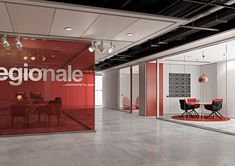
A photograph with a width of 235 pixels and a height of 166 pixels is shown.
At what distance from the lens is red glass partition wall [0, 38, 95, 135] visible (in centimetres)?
650

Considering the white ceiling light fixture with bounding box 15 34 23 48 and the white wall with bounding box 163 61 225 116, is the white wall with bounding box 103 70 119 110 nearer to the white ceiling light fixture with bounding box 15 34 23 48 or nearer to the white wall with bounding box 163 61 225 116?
the white wall with bounding box 163 61 225 116

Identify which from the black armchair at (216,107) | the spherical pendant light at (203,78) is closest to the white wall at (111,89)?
the spherical pendant light at (203,78)

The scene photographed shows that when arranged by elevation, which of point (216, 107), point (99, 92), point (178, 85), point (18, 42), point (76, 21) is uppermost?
point (76, 21)

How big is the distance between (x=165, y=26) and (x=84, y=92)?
3.30 metres

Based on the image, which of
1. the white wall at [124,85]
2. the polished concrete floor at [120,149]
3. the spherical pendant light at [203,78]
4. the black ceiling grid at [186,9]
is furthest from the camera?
the white wall at [124,85]

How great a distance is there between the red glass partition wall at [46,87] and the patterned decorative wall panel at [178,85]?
522 cm

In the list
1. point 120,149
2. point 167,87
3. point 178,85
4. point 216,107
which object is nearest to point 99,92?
point 167,87

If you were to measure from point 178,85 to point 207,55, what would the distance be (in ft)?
9.44

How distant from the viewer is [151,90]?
470 inches

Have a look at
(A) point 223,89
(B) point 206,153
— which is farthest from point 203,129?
(B) point 206,153

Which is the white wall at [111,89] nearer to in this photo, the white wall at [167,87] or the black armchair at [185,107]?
the white wall at [167,87]

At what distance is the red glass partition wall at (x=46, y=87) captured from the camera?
6504mm

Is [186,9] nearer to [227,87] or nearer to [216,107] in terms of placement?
[227,87]

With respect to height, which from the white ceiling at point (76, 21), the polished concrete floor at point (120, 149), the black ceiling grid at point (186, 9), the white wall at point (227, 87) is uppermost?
the black ceiling grid at point (186, 9)
